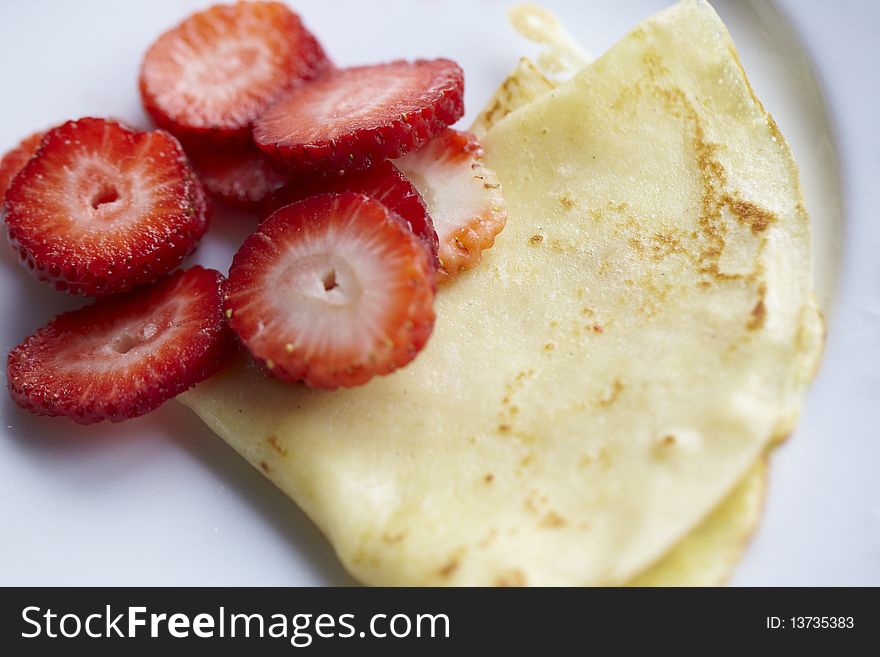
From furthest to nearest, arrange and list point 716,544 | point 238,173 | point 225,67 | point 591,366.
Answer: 1. point 225,67
2. point 238,173
3. point 591,366
4. point 716,544

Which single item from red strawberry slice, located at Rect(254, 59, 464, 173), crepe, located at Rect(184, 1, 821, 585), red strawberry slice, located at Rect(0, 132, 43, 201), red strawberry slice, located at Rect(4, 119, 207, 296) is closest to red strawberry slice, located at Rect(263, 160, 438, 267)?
red strawberry slice, located at Rect(254, 59, 464, 173)

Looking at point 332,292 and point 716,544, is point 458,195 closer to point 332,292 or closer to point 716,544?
point 332,292

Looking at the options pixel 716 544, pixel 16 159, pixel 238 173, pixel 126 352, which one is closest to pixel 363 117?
pixel 238 173

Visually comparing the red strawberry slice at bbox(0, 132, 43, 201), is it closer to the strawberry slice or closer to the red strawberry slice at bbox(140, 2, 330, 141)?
the red strawberry slice at bbox(140, 2, 330, 141)

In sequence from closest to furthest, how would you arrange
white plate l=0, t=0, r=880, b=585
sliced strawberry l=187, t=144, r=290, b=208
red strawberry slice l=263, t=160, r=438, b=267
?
1. white plate l=0, t=0, r=880, b=585
2. red strawberry slice l=263, t=160, r=438, b=267
3. sliced strawberry l=187, t=144, r=290, b=208

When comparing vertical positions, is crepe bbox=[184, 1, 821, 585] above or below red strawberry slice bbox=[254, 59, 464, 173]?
below

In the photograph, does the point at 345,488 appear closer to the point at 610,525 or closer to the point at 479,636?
the point at 479,636
